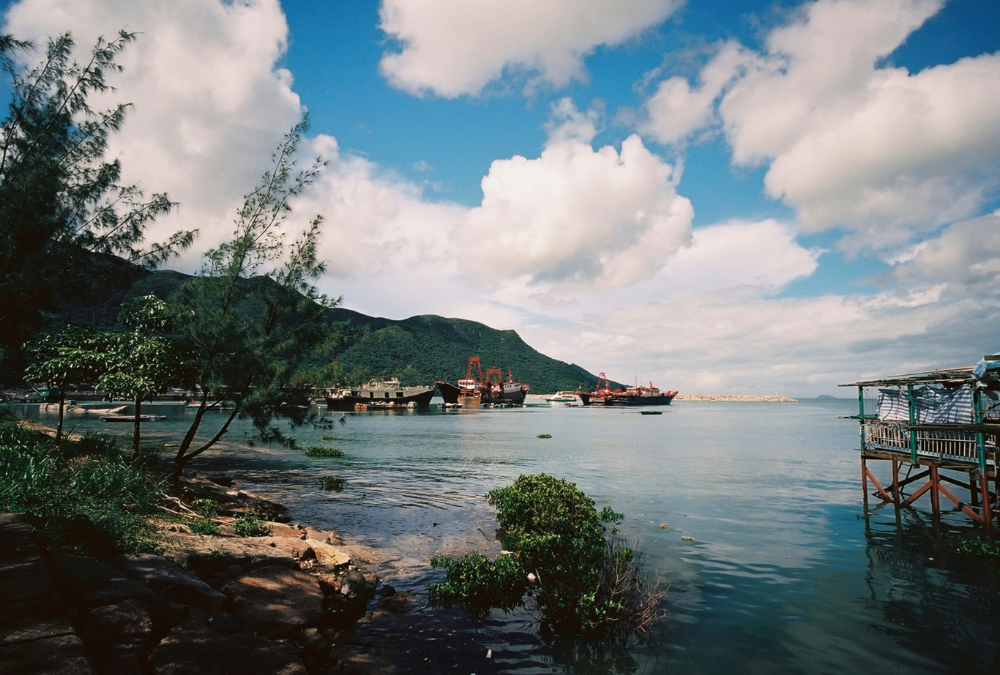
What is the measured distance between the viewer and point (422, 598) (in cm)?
1020

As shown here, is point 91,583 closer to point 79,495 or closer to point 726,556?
point 79,495

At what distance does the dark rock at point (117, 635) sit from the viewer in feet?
17.3

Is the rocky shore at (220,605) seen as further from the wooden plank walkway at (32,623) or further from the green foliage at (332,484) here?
the green foliage at (332,484)

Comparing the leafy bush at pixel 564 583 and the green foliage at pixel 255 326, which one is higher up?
the green foliage at pixel 255 326

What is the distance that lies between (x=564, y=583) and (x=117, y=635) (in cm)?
669

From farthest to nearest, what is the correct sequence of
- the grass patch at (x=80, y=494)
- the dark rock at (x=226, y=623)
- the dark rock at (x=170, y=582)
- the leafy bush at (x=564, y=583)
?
the leafy bush at (x=564, y=583) → the grass patch at (x=80, y=494) → the dark rock at (x=170, y=582) → the dark rock at (x=226, y=623)

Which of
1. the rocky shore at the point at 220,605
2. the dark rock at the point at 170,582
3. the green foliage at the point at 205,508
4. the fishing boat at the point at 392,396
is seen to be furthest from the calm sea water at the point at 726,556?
the fishing boat at the point at 392,396

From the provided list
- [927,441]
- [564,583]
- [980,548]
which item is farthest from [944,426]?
[564,583]

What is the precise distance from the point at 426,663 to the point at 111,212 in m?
11.7

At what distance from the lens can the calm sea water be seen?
8.38m

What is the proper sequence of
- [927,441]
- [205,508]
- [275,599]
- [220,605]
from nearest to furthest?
[220,605] < [275,599] < [205,508] < [927,441]

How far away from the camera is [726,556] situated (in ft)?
45.6

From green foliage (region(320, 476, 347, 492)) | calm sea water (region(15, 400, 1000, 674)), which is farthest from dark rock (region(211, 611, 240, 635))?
green foliage (region(320, 476, 347, 492))

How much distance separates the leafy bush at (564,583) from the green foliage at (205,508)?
6.15 m
